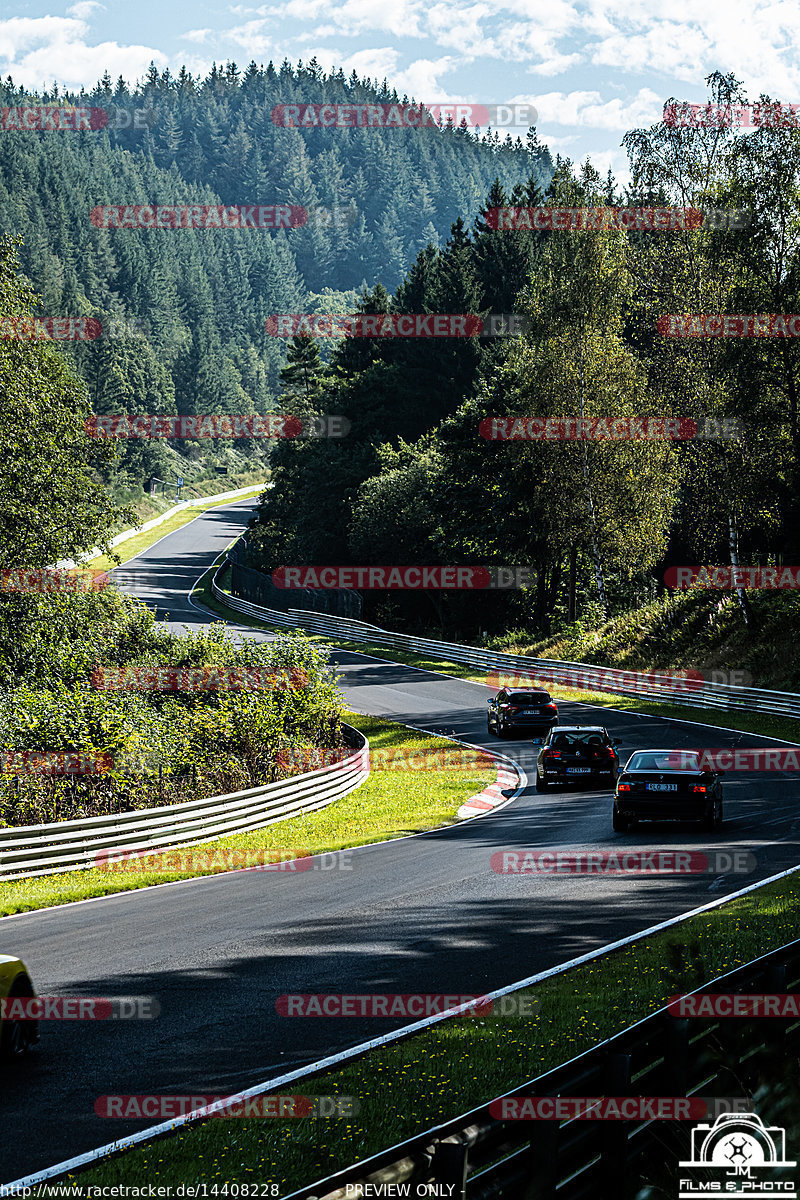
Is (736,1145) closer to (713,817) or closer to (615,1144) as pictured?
(615,1144)

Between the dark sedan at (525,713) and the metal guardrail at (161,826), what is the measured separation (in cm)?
819

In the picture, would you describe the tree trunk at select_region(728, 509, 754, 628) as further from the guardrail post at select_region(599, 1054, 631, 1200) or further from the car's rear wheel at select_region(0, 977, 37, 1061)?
the guardrail post at select_region(599, 1054, 631, 1200)

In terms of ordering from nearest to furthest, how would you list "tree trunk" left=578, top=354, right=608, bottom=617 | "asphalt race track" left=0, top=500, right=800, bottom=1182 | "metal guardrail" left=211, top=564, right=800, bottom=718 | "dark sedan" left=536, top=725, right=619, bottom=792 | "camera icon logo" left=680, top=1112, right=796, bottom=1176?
1. "camera icon logo" left=680, top=1112, right=796, bottom=1176
2. "asphalt race track" left=0, top=500, right=800, bottom=1182
3. "dark sedan" left=536, top=725, right=619, bottom=792
4. "metal guardrail" left=211, top=564, right=800, bottom=718
5. "tree trunk" left=578, top=354, right=608, bottom=617

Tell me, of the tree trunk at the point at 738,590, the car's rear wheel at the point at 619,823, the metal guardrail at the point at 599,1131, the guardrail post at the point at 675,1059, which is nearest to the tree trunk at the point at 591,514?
the tree trunk at the point at 738,590

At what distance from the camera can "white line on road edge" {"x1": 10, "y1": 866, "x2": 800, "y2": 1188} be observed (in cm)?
576

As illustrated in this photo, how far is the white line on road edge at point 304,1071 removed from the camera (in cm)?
576

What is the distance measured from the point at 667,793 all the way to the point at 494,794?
7.39m

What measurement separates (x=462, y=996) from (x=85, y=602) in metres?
28.0

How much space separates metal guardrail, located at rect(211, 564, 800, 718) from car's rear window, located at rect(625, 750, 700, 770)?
598 inches

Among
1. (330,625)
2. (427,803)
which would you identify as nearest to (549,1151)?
(427,803)

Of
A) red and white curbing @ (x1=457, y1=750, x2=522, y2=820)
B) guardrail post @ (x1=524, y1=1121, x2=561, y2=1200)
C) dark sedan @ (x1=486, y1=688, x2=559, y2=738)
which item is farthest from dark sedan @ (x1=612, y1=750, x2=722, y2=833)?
dark sedan @ (x1=486, y1=688, x2=559, y2=738)

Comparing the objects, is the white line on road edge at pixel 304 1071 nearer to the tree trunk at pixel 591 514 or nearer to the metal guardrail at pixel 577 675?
the metal guardrail at pixel 577 675

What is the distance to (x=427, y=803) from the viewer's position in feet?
78.9

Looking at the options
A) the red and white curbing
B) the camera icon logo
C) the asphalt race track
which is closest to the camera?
the camera icon logo
